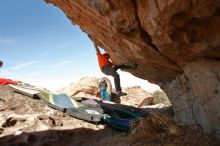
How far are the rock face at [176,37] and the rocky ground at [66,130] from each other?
1.12 metres

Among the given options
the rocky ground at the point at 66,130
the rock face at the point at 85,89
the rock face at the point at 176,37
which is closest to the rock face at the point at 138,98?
the rock face at the point at 85,89

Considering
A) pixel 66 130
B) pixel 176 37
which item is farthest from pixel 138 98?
pixel 176 37

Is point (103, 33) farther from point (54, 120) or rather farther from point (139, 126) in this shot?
point (54, 120)

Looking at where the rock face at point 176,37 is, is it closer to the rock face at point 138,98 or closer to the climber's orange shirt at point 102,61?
the climber's orange shirt at point 102,61

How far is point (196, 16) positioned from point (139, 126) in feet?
14.2

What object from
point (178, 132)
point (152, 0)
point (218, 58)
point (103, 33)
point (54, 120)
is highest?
point (103, 33)

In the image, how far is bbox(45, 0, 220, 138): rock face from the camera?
21.5 feet

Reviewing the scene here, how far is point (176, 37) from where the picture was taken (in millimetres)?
7543

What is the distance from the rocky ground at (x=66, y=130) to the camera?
7.71m

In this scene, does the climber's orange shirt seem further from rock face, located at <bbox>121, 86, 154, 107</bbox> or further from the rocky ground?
rock face, located at <bbox>121, 86, 154, 107</bbox>

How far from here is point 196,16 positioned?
646cm

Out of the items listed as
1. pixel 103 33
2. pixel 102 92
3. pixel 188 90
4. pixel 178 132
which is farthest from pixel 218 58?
pixel 102 92

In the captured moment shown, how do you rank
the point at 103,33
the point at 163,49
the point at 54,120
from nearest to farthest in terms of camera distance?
the point at 163,49 < the point at 103,33 < the point at 54,120

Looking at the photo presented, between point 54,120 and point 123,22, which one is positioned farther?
point 54,120
